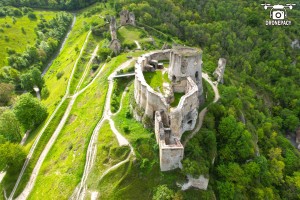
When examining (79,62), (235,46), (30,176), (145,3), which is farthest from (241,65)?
(30,176)

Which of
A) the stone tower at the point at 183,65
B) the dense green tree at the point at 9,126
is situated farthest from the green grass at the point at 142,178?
the dense green tree at the point at 9,126

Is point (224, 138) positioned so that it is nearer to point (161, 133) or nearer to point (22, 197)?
point (161, 133)

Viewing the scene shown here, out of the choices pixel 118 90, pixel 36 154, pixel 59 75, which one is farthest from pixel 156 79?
pixel 59 75

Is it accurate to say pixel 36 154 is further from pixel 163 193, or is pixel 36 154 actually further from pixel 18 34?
pixel 18 34

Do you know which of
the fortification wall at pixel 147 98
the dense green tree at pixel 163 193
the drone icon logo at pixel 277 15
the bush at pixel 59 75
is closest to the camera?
the dense green tree at pixel 163 193

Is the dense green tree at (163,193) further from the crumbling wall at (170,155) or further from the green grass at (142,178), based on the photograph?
the crumbling wall at (170,155)

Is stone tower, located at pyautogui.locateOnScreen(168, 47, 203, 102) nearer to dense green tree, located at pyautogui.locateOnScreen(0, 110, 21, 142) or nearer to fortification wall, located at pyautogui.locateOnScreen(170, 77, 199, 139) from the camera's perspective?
fortification wall, located at pyautogui.locateOnScreen(170, 77, 199, 139)
